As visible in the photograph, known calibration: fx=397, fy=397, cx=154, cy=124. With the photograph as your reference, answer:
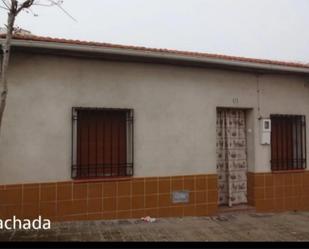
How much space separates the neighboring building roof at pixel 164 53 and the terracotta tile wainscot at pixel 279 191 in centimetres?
254

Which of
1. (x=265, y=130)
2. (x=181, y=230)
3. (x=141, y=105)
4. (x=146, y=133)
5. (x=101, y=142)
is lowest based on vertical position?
(x=181, y=230)

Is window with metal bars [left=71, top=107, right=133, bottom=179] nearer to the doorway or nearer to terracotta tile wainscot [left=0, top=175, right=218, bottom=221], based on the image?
terracotta tile wainscot [left=0, top=175, right=218, bottom=221]

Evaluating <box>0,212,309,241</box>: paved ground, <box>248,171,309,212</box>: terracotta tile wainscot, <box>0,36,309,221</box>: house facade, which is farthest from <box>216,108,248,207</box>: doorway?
<box>0,212,309,241</box>: paved ground

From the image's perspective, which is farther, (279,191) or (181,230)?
(279,191)

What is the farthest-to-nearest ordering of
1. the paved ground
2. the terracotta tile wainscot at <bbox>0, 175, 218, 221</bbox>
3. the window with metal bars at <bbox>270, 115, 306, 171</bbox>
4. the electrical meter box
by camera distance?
the window with metal bars at <bbox>270, 115, 306, 171</bbox>
the electrical meter box
the terracotta tile wainscot at <bbox>0, 175, 218, 221</bbox>
the paved ground

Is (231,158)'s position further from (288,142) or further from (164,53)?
(164,53)

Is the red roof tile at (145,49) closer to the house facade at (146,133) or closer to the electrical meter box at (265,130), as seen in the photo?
the house facade at (146,133)

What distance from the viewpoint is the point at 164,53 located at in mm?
8023

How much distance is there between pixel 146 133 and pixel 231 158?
2.39 metres

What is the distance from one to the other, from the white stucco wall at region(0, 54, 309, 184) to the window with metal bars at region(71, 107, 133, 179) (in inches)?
5.8

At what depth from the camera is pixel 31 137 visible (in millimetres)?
7277

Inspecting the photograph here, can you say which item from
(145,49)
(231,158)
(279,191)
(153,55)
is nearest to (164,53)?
(153,55)

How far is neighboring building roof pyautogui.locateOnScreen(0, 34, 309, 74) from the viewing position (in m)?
7.07

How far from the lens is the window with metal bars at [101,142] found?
25.4 feet
